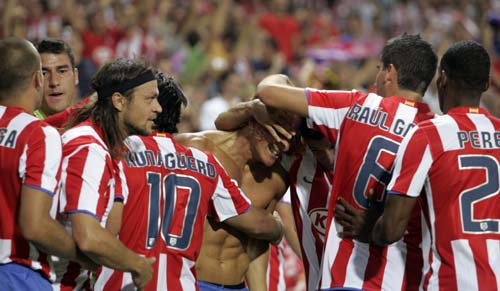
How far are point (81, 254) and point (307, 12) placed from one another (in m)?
15.2

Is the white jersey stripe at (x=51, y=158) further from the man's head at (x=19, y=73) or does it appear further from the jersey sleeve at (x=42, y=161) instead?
the man's head at (x=19, y=73)

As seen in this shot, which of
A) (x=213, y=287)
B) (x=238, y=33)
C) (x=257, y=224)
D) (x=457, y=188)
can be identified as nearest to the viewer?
(x=457, y=188)

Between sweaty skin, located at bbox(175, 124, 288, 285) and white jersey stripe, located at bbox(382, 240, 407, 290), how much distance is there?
118 centimetres

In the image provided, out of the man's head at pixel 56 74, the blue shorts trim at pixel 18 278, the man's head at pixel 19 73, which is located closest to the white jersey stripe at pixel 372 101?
the man's head at pixel 19 73

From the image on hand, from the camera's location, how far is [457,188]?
5004 millimetres

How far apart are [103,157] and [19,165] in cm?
49

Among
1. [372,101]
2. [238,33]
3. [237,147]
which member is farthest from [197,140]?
[238,33]

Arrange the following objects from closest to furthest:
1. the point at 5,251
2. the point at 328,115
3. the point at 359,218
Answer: the point at 5,251 < the point at 359,218 < the point at 328,115

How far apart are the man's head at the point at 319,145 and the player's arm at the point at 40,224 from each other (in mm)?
2036

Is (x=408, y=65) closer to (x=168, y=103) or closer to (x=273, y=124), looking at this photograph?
(x=273, y=124)

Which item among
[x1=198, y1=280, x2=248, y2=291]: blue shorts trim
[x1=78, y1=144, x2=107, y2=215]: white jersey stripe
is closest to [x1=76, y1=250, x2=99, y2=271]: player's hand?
[x1=78, y1=144, x2=107, y2=215]: white jersey stripe

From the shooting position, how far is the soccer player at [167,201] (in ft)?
17.3

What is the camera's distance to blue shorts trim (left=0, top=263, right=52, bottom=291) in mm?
4770

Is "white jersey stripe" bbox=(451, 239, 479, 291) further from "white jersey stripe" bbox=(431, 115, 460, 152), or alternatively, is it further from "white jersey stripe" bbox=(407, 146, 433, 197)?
"white jersey stripe" bbox=(431, 115, 460, 152)
